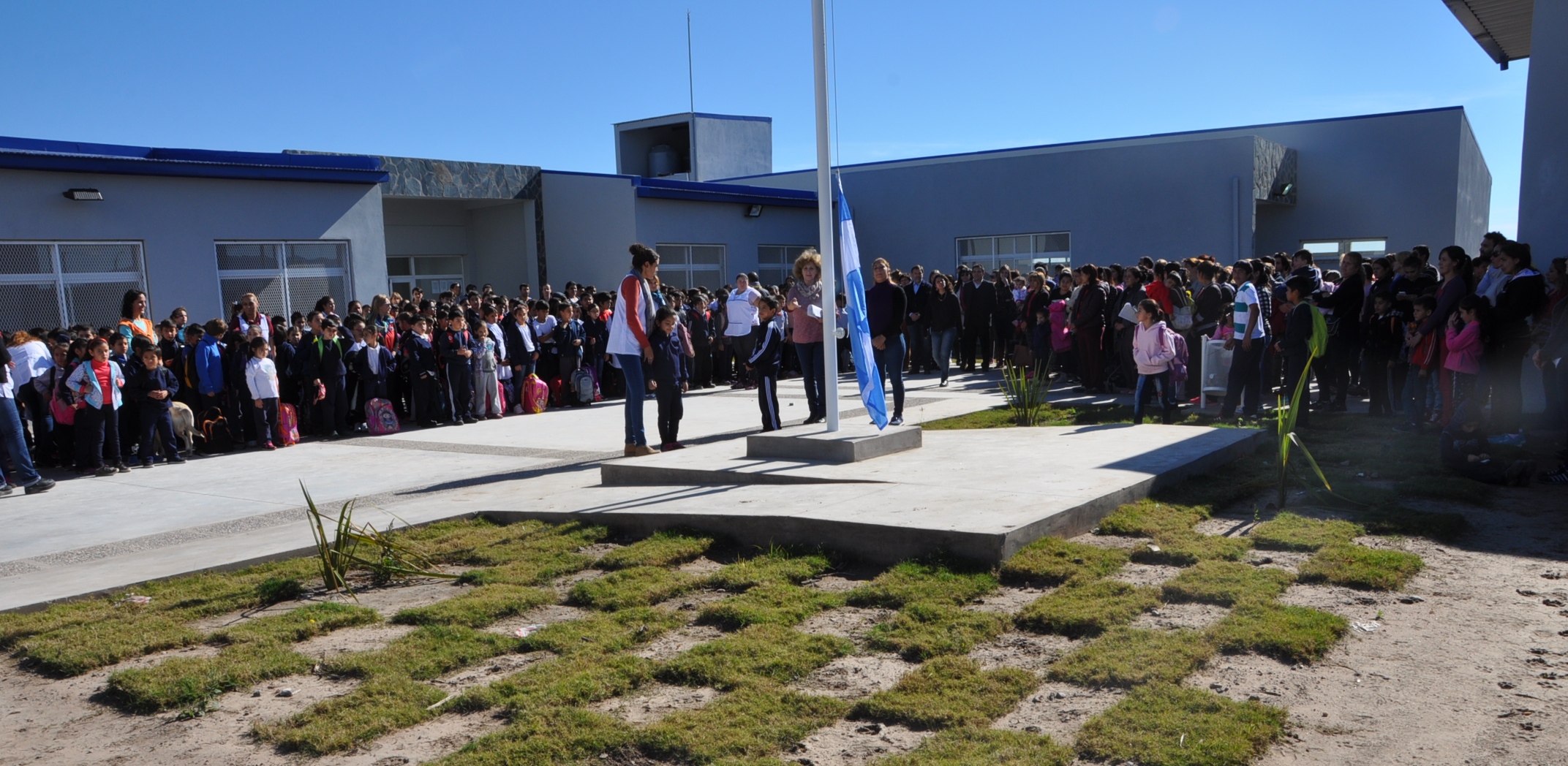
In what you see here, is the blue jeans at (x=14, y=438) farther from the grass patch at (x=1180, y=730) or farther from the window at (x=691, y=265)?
the window at (x=691, y=265)

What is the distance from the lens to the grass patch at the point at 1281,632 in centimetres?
437

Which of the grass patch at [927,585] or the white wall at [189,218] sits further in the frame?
the white wall at [189,218]

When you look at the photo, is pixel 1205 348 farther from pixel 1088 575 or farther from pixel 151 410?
pixel 151 410

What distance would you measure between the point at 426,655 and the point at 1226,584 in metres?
3.82

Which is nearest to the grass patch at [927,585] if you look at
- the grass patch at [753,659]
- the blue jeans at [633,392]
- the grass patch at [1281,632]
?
the grass patch at [753,659]

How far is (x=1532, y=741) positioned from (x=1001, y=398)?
409 inches

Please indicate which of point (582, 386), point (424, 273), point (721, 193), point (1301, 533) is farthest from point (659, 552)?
point (424, 273)

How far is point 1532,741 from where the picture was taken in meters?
3.54

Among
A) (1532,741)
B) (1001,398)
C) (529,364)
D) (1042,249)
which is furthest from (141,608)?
(1042,249)

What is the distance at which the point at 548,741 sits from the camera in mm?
3682

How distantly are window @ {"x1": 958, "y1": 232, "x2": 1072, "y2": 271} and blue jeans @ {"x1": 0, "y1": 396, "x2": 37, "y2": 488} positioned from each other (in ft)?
65.6

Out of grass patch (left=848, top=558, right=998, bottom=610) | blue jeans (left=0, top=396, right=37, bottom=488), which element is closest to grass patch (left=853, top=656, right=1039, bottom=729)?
grass patch (left=848, top=558, right=998, bottom=610)

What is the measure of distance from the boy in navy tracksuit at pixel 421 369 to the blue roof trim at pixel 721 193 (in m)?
10.6

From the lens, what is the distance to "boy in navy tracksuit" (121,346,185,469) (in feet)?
35.9
